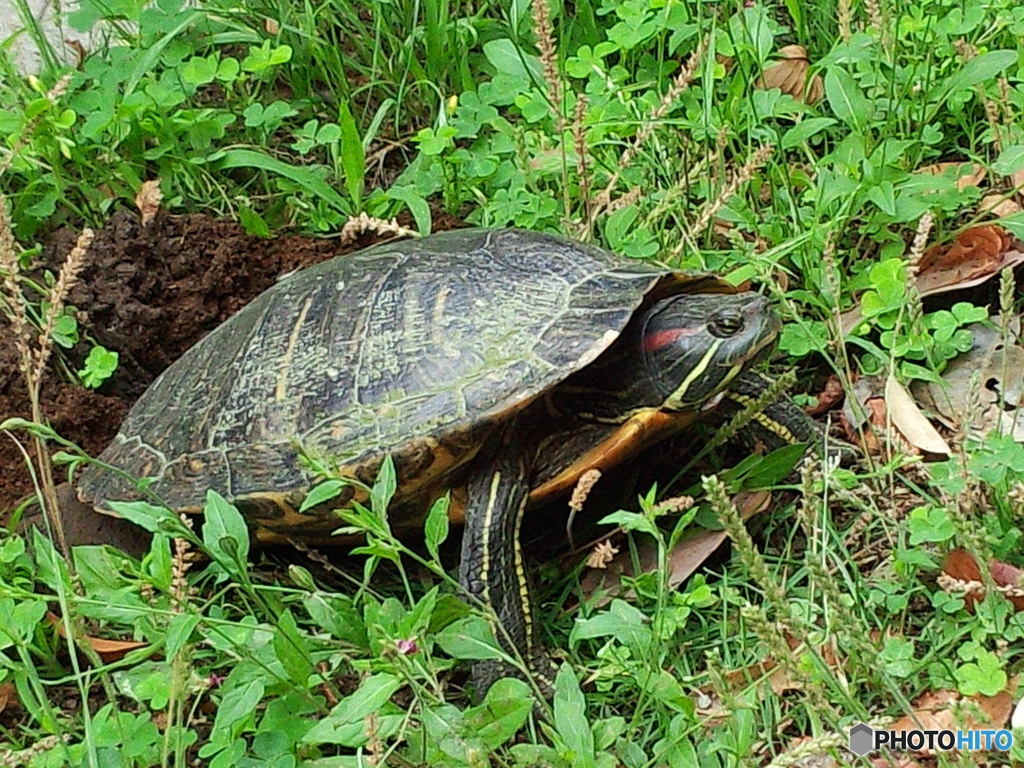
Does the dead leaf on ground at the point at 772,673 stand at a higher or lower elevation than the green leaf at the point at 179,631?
lower

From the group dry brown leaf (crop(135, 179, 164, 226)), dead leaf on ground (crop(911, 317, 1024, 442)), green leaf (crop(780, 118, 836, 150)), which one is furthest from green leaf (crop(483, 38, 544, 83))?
dead leaf on ground (crop(911, 317, 1024, 442))

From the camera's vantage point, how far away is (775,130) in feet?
10.3

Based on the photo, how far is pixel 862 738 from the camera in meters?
1.84

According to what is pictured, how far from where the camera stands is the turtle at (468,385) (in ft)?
7.59

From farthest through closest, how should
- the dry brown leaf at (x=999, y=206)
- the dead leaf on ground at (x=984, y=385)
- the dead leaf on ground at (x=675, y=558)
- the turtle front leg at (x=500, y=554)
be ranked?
1. the dry brown leaf at (x=999, y=206)
2. the dead leaf on ground at (x=984, y=385)
3. the dead leaf on ground at (x=675, y=558)
4. the turtle front leg at (x=500, y=554)

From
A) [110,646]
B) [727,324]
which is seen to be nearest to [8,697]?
[110,646]

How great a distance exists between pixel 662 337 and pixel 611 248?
59 centimetres

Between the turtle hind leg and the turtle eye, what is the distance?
143cm

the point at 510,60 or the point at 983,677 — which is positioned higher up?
the point at 510,60

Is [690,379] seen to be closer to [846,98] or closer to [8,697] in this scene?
[846,98]

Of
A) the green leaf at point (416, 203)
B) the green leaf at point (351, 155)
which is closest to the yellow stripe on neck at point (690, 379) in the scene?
the green leaf at point (416, 203)

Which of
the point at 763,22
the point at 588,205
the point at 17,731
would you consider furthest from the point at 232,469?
the point at 763,22

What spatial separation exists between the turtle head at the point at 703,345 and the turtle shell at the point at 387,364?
3.8 inches

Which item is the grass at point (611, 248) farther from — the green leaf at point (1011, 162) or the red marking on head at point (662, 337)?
the red marking on head at point (662, 337)
